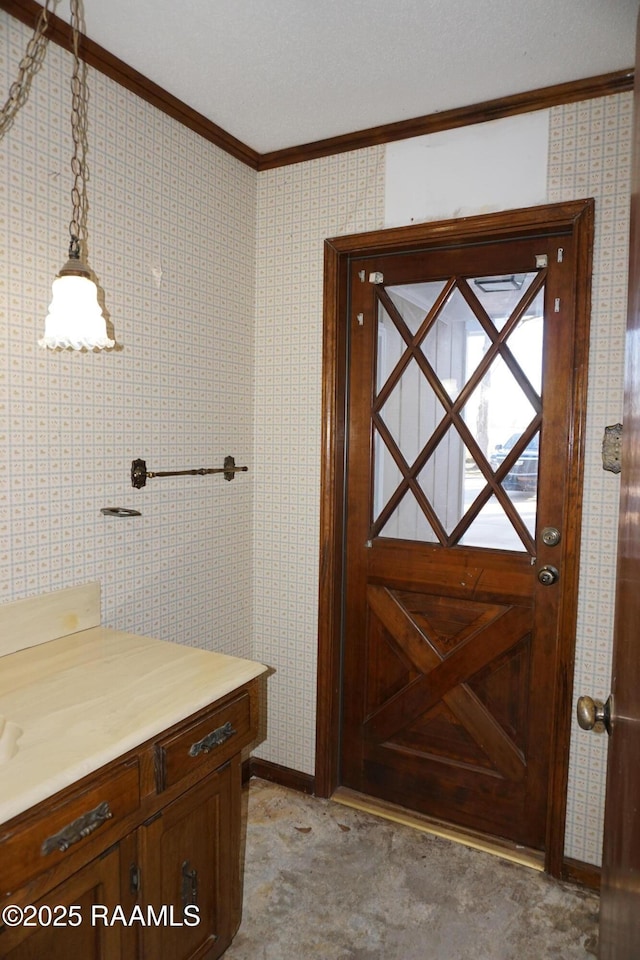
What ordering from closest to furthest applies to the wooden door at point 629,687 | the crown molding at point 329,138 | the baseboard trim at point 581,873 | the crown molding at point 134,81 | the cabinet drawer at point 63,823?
the wooden door at point 629,687 < the cabinet drawer at point 63,823 < the crown molding at point 134,81 < the crown molding at point 329,138 < the baseboard trim at point 581,873

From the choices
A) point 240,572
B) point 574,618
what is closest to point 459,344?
point 574,618

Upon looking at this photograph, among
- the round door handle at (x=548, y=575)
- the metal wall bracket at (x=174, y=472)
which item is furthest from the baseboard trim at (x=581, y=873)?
the metal wall bracket at (x=174, y=472)

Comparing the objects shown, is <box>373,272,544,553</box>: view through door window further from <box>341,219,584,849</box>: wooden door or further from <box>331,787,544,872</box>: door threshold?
<box>331,787,544,872</box>: door threshold

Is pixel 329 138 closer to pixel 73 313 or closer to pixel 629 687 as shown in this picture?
pixel 73 313

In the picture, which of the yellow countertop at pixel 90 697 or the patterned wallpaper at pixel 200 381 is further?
the patterned wallpaper at pixel 200 381

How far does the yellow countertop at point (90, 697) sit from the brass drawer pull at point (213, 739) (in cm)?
10

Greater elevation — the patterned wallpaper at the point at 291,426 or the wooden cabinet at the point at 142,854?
the patterned wallpaper at the point at 291,426

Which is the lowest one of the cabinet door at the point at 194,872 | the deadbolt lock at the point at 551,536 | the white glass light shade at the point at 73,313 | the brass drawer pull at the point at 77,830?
the cabinet door at the point at 194,872

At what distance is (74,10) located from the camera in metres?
1.55

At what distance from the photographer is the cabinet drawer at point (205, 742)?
1.31 meters

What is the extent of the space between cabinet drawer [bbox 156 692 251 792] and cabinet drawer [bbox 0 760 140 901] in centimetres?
8

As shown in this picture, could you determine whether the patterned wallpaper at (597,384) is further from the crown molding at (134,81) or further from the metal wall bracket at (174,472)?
the metal wall bracket at (174,472)

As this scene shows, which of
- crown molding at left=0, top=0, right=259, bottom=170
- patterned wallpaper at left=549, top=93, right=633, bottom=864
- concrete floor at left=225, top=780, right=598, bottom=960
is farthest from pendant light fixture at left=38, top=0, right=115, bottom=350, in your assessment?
concrete floor at left=225, top=780, right=598, bottom=960

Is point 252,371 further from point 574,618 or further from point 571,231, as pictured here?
point 574,618
